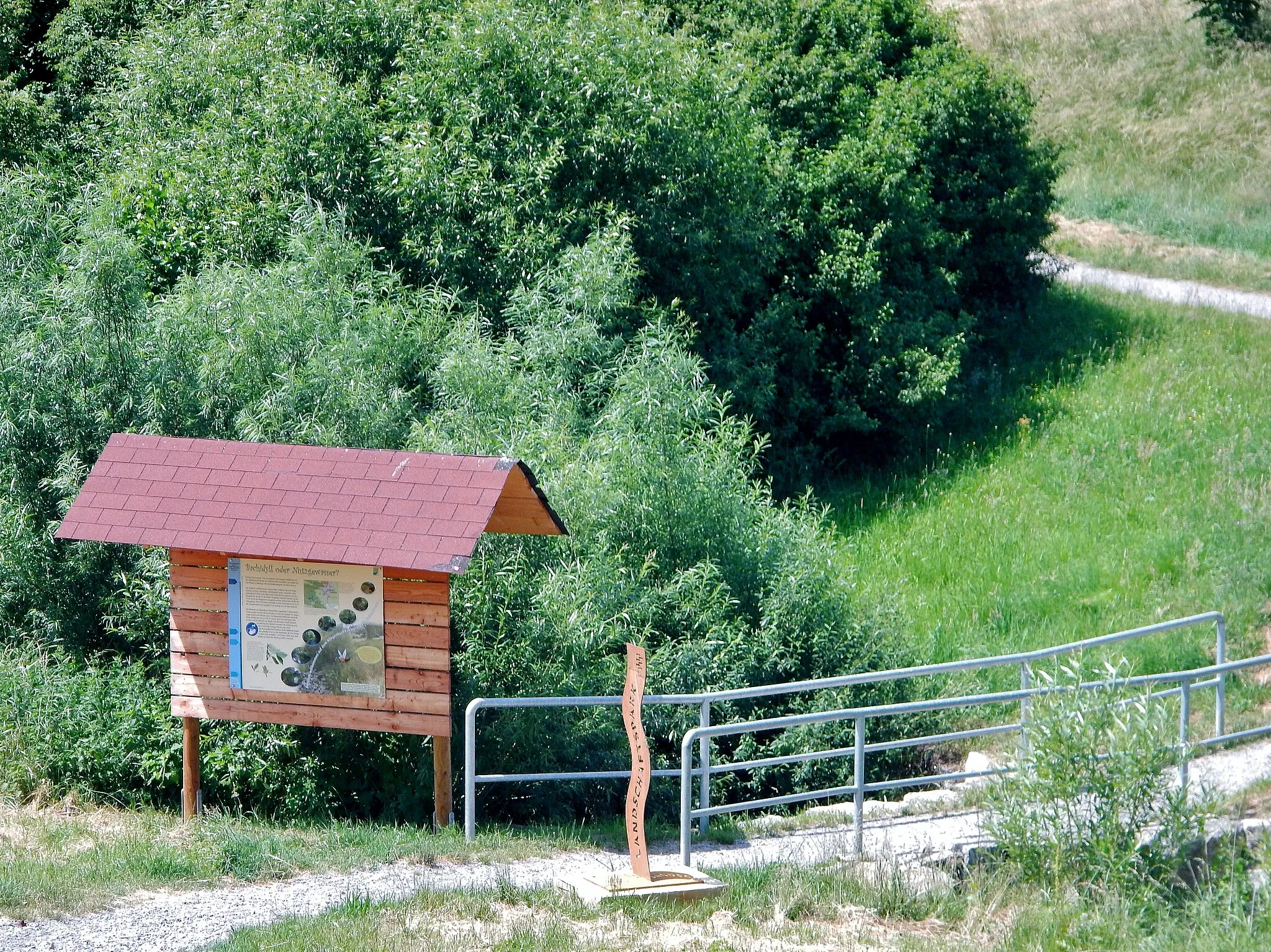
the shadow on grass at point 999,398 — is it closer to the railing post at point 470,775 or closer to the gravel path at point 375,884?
the gravel path at point 375,884

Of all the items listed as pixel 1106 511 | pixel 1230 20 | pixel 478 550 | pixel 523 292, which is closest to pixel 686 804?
pixel 478 550

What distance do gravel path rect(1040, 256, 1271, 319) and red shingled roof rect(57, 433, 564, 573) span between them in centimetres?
1786

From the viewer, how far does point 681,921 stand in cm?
808

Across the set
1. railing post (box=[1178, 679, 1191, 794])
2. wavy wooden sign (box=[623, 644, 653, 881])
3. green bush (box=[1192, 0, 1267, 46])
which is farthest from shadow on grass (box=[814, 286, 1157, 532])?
green bush (box=[1192, 0, 1267, 46])

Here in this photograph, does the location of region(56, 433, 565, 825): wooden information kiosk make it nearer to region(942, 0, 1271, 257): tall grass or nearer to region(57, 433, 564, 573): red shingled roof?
region(57, 433, 564, 573): red shingled roof

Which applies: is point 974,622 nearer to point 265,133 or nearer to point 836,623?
point 836,623

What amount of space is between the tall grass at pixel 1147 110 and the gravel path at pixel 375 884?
22.3m

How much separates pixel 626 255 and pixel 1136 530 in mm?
7346

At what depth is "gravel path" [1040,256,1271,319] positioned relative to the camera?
24.6 m

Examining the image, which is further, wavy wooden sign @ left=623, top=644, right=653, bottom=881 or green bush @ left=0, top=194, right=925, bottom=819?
green bush @ left=0, top=194, right=925, bottom=819

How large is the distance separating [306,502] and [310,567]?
1.55 ft

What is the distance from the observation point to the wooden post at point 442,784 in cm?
1030

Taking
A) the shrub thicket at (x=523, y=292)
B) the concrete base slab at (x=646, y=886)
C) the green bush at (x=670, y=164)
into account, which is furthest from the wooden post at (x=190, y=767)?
the green bush at (x=670, y=164)

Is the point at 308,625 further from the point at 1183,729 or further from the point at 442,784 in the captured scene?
the point at 1183,729
